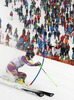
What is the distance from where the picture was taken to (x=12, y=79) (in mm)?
5453

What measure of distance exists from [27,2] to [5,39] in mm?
7873

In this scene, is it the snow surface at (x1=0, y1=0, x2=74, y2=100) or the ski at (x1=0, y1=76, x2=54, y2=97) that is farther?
the ski at (x1=0, y1=76, x2=54, y2=97)

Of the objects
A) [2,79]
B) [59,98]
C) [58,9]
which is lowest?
[59,98]

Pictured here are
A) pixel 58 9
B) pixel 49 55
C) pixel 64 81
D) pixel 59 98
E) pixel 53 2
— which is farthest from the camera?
pixel 53 2

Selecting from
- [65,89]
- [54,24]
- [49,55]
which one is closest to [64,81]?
[65,89]

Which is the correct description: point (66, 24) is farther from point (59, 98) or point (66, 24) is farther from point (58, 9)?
point (59, 98)

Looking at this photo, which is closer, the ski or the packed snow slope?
the packed snow slope

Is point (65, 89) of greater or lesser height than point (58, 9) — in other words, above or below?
below

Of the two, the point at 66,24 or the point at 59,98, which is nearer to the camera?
the point at 59,98

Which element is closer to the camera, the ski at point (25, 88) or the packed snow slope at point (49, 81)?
the packed snow slope at point (49, 81)

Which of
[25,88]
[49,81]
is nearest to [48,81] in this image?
[49,81]

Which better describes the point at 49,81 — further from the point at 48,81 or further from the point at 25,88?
the point at 25,88

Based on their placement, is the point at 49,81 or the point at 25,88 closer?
the point at 25,88

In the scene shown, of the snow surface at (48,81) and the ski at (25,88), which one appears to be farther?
the ski at (25,88)
